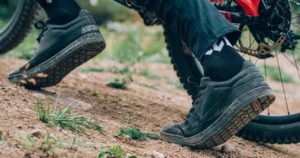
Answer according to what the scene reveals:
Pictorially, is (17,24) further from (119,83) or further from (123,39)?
(123,39)

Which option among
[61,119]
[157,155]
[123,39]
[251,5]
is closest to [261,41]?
[251,5]

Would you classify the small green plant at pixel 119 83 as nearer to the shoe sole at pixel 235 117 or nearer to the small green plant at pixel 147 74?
the small green plant at pixel 147 74

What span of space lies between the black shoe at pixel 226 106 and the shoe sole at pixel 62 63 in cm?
62

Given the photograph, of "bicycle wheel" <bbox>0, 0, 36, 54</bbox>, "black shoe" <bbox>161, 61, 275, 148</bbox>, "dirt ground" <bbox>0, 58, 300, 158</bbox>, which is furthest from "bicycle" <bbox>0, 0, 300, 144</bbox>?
"bicycle wheel" <bbox>0, 0, 36, 54</bbox>

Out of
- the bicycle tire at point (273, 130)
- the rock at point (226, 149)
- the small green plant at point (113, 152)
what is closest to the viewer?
the small green plant at point (113, 152)

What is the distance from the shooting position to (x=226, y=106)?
2.79 meters

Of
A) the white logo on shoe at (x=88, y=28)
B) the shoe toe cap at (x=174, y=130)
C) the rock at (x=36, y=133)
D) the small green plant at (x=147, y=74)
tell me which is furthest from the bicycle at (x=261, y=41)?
the small green plant at (x=147, y=74)

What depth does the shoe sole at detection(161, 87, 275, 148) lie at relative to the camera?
2.72m

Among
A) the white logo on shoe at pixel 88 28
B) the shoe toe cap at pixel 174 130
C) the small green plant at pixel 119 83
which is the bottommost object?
the small green plant at pixel 119 83

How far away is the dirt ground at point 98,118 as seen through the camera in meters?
2.51

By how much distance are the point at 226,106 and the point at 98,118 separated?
2.42 ft

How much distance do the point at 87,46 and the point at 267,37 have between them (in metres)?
0.96

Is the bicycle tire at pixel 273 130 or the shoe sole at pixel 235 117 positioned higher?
the shoe sole at pixel 235 117

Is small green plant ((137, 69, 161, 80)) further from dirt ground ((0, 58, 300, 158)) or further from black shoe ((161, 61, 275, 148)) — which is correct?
black shoe ((161, 61, 275, 148))
